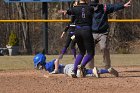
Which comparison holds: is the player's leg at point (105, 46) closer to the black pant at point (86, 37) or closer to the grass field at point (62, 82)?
the grass field at point (62, 82)

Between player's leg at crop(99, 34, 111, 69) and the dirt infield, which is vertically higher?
player's leg at crop(99, 34, 111, 69)

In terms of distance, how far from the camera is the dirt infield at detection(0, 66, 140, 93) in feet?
26.9

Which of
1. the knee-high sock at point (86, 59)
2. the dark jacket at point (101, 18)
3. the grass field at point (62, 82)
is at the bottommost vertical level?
the grass field at point (62, 82)

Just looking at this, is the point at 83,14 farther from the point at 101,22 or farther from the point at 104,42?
the point at 104,42

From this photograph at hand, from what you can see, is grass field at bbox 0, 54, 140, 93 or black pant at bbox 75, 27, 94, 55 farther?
black pant at bbox 75, 27, 94, 55

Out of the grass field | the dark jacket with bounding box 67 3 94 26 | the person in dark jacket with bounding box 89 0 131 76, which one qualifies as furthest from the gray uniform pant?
the dark jacket with bounding box 67 3 94 26

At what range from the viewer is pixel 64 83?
9125 millimetres

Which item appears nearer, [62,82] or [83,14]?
[62,82]

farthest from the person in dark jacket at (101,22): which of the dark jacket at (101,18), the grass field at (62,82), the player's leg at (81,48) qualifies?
the grass field at (62,82)

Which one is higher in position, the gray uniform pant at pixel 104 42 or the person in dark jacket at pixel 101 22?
the person in dark jacket at pixel 101 22

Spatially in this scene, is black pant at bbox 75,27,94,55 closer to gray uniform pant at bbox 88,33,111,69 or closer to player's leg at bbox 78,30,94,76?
player's leg at bbox 78,30,94,76

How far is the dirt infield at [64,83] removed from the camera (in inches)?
323

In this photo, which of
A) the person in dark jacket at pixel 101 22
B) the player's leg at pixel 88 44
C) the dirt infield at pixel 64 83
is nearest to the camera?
the dirt infield at pixel 64 83

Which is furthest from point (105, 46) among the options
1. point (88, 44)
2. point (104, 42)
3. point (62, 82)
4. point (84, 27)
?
point (62, 82)
